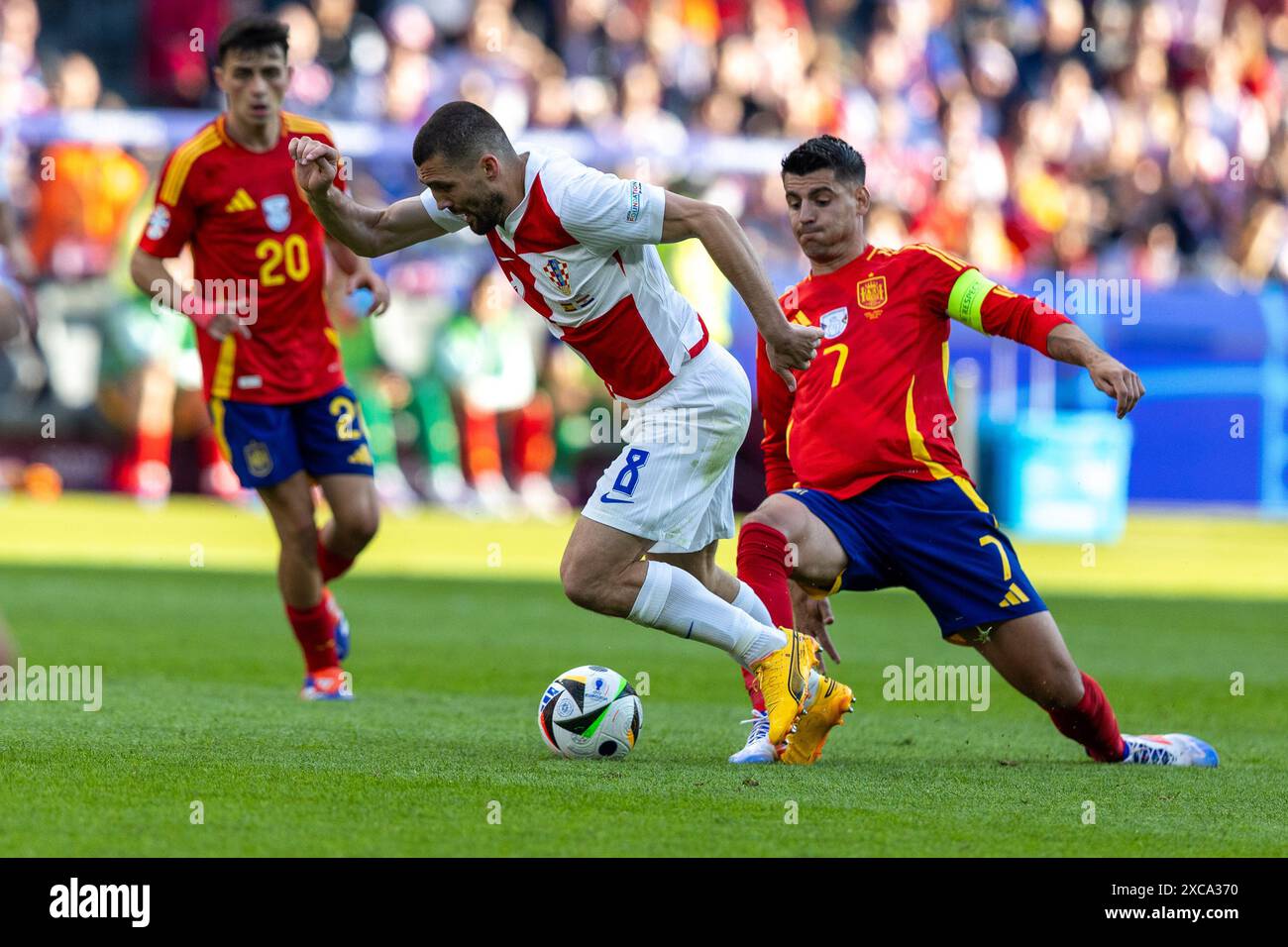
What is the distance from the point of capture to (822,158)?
21.3 feet

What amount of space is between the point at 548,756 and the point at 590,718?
0.63ft

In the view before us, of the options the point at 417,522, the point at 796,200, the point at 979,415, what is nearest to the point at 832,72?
the point at 979,415

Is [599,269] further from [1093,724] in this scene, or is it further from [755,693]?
[1093,724]

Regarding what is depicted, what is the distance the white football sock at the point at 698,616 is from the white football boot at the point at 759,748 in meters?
0.35

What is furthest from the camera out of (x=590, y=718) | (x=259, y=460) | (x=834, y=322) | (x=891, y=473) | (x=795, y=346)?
(x=259, y=460)

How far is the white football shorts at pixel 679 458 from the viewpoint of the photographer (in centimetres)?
616

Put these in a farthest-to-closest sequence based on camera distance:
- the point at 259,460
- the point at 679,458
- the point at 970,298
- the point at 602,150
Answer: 1. the point at 602,150
2. the point at 259,460
3. the point at 970,298
4. the point at 679,458

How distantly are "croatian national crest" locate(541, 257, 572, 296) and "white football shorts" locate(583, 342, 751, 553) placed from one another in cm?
48

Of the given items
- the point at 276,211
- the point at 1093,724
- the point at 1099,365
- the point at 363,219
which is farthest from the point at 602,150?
the point at 1099,365

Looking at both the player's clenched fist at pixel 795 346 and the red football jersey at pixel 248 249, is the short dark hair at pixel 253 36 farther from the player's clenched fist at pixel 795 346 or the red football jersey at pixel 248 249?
the player's clenched fist at pixel 795 346

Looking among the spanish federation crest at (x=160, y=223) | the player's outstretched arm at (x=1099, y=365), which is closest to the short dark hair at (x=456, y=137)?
the player's outstretched arm at (x=1099, y=365)

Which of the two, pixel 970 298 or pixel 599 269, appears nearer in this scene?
pixel 599 269

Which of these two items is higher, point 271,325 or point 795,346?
point 271,325
